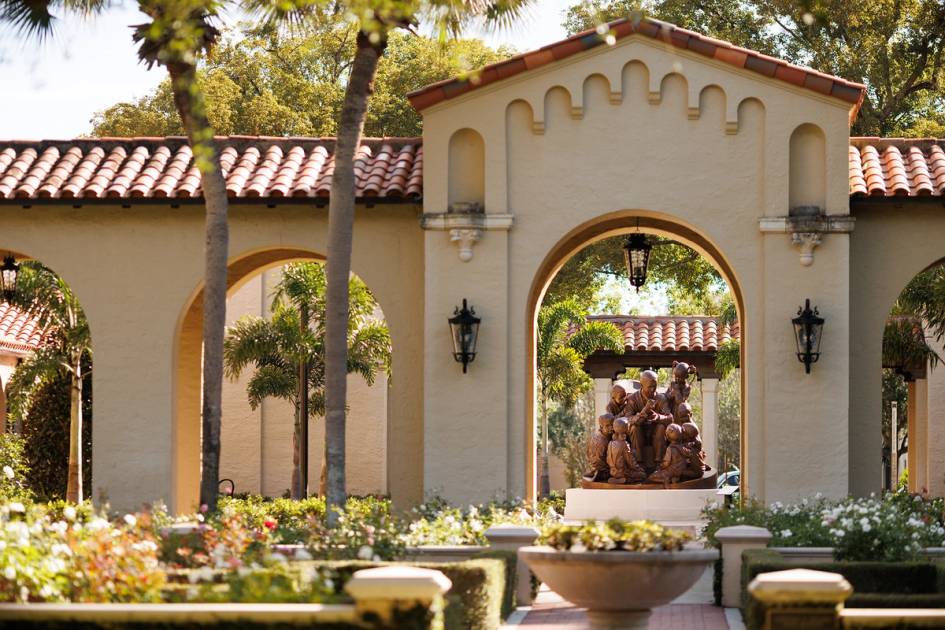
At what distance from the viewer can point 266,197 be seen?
58.4 ft

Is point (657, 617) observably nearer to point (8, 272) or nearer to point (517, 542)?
point (517, 542)

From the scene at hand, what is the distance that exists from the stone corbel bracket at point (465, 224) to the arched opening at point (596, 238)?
0.76 m

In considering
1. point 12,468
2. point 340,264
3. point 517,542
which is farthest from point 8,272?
point 517,542

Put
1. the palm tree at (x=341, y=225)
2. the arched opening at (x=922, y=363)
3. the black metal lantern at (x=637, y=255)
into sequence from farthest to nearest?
the arched opening at (x=922, y=363) → the black metal lantern at (x=637, y=255) → the palm tree at (x=341, y=225)

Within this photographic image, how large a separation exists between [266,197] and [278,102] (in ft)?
58.2

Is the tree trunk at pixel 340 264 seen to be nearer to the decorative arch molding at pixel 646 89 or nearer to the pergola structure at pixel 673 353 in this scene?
the decorative arch molding at pixel 646 89

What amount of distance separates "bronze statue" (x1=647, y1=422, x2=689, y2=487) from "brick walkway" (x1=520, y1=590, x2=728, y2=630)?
6009 millimetres

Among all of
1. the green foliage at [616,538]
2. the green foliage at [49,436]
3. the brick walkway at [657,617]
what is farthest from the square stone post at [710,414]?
the green foliage at [616,538]

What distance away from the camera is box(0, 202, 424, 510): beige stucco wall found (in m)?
18.1

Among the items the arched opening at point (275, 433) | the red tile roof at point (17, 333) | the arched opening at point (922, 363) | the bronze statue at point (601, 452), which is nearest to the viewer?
the bronze statue at point (601, 452)

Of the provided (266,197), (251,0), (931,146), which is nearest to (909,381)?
(931,146)

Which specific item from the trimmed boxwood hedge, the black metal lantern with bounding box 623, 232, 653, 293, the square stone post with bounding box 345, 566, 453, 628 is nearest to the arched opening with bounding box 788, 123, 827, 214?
the black metal lantern with bounding box 623, 232, 653, 293

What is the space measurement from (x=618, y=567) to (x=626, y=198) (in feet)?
26.3

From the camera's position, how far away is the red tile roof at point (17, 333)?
2941 cm
